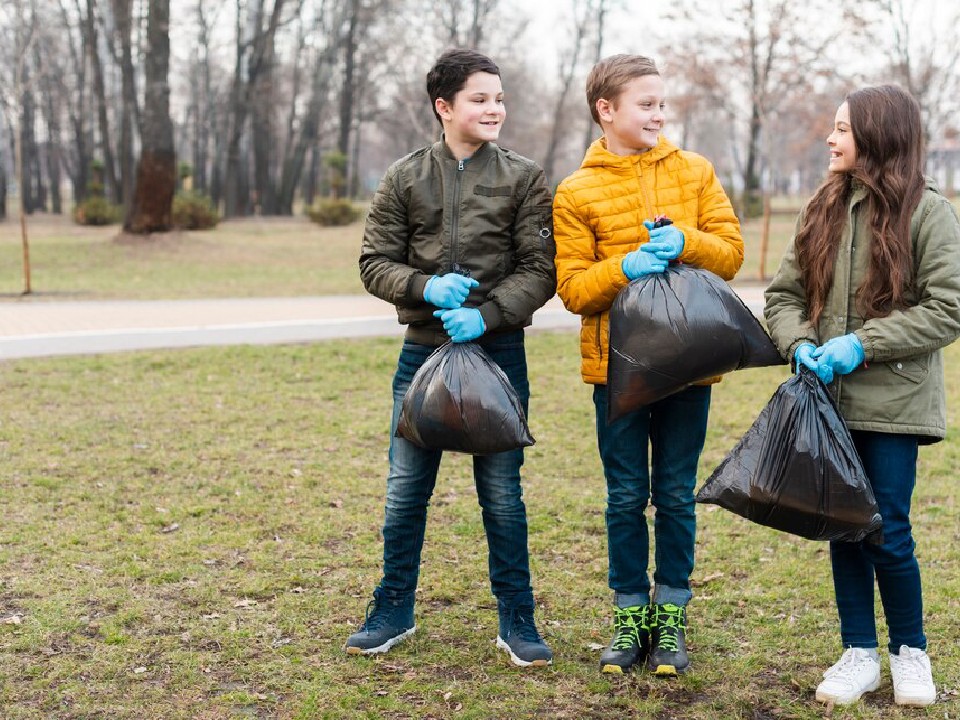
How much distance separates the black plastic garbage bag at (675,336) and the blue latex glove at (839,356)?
0.19 metres

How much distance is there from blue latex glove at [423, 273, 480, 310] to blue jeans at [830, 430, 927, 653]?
124 centimetres

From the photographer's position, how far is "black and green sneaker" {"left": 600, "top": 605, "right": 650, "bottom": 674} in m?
3.46

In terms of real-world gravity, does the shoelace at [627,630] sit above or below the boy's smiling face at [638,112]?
below

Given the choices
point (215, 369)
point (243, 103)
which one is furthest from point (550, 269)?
point (243, 103)

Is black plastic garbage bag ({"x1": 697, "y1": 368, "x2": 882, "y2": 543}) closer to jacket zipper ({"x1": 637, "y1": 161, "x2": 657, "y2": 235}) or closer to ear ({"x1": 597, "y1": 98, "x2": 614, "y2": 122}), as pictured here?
jacket zipper ({"x1": 637, "y1": 161, "x2": 657, "y2": 235})

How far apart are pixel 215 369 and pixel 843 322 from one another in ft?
22.4

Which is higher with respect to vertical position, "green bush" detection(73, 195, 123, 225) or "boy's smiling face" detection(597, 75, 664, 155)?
"boy's smiling face" detection(597, 75, 664, 155)

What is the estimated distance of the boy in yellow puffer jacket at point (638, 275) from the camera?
332 centimetres

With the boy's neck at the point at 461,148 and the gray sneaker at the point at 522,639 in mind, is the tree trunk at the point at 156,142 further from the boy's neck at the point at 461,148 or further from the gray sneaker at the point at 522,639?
the gray sneaker at the point at 522,639

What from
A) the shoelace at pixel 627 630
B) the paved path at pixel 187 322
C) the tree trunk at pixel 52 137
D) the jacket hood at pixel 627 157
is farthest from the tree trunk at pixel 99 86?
the shoelace at pixel 627 630

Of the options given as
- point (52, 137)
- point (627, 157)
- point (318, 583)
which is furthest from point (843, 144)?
point (52, 137)

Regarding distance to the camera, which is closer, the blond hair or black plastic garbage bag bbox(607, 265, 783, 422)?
black plastic garbage bag bbox(607, 265, 783, 422)

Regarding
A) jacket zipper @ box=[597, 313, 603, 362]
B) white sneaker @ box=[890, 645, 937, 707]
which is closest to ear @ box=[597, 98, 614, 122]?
jacket zipper @ box=[597, 313, 603, 362]

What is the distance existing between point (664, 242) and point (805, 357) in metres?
0.52
